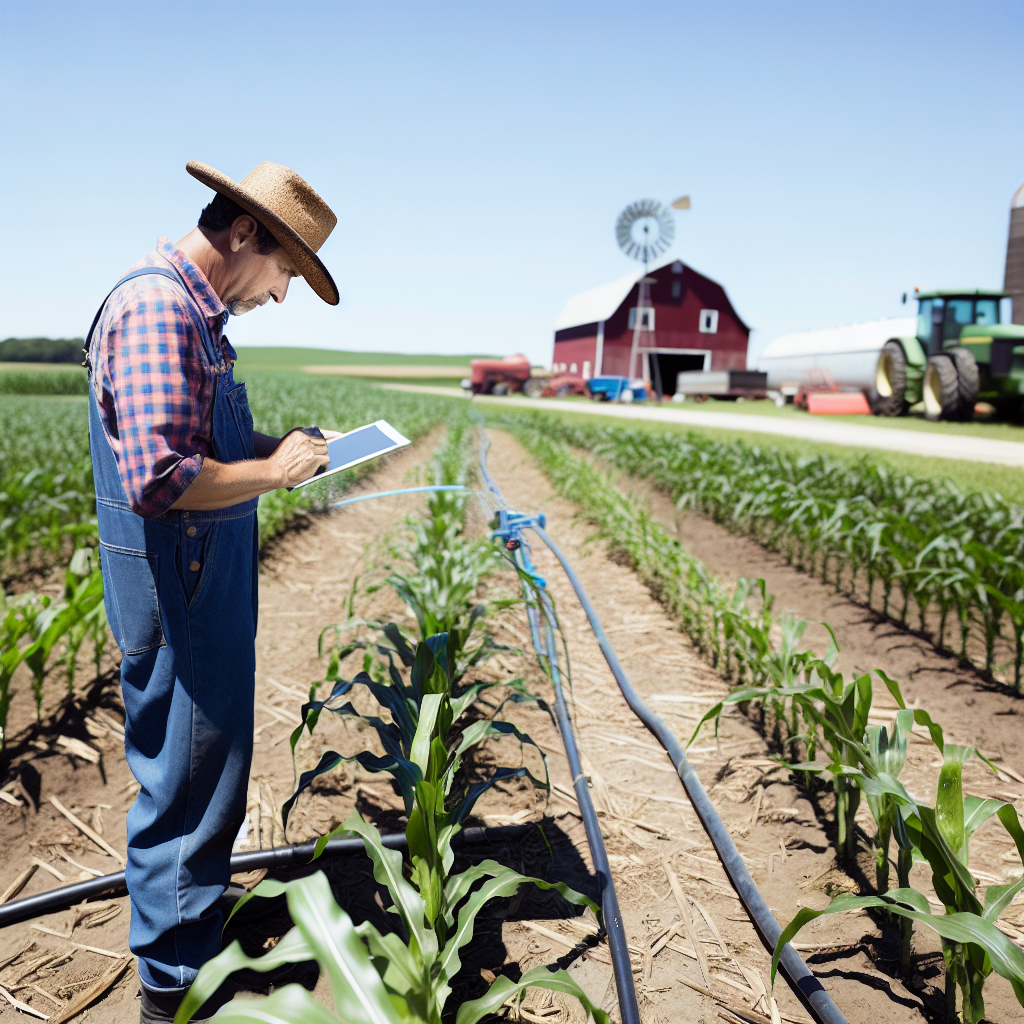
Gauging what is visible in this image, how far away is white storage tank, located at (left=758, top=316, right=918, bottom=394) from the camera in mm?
20016

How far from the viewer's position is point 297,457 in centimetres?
169

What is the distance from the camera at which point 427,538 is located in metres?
4.10

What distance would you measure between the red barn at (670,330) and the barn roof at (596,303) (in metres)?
0.08

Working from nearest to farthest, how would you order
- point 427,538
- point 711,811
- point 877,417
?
point 711,811 < point 427,538 < point 877,417

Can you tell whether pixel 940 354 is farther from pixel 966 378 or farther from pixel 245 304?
pixel 245 304

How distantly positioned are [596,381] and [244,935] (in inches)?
1141

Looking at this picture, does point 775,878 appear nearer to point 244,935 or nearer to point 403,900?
point 403,900

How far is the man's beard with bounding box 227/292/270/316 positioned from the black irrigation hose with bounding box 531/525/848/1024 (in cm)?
196

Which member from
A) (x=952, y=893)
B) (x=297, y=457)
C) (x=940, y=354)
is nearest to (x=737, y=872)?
(x=952, y=893)

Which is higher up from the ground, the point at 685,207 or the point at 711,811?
the point at 685,207

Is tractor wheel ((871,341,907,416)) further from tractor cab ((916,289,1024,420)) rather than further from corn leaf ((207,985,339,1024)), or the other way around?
corn leaf ((207,985,339,1024))

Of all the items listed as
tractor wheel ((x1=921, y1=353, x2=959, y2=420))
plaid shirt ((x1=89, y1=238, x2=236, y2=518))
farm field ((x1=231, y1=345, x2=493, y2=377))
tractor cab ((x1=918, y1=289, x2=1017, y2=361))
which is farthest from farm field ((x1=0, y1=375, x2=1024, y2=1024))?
farm field ((x1=231, y1=345, x2=493, y2=377))

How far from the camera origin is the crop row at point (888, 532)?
3.72 metres

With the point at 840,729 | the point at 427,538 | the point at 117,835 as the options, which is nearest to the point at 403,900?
the point at 840,729
